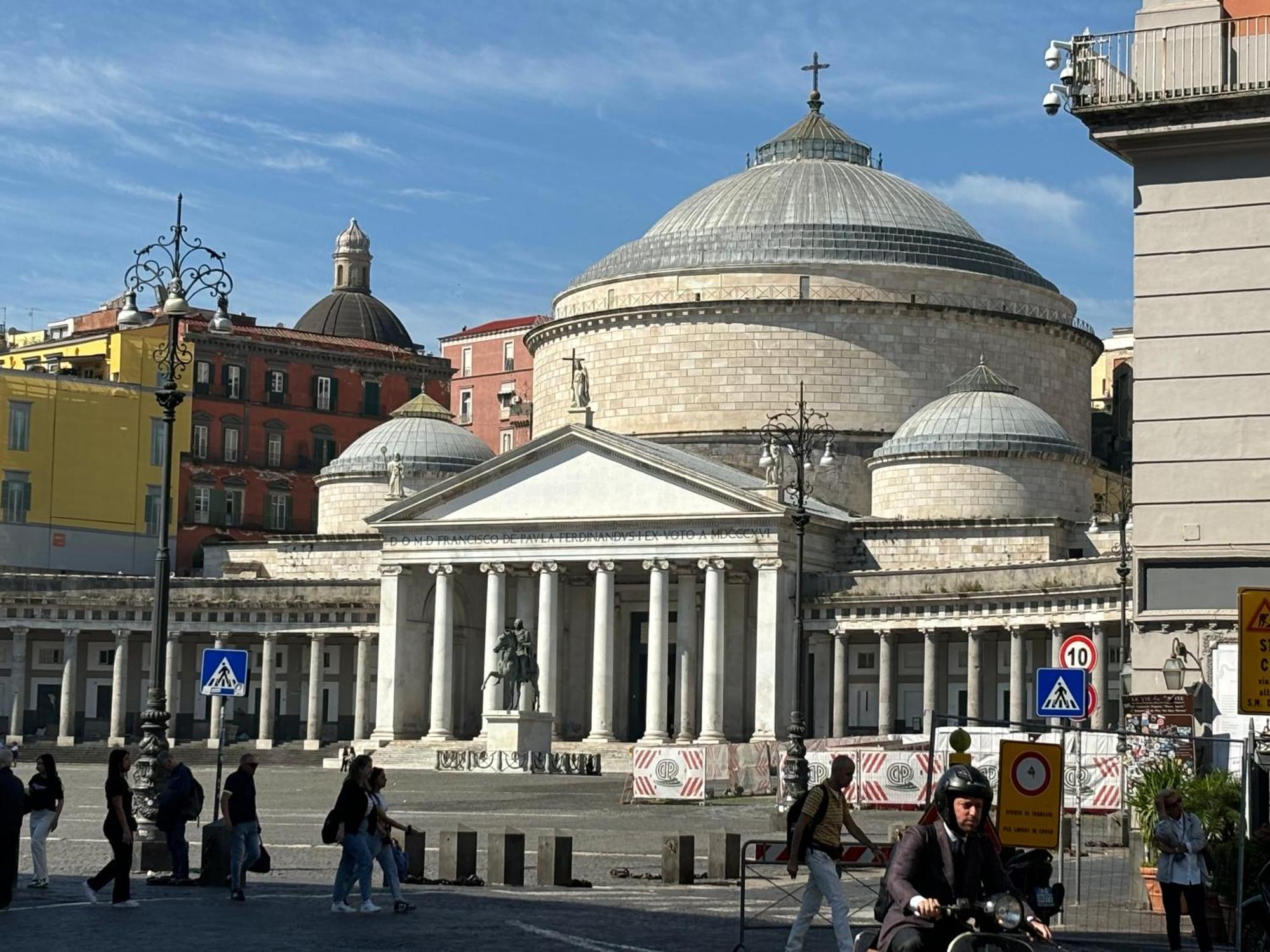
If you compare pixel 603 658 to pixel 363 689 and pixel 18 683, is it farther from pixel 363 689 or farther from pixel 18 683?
pixel 18 683

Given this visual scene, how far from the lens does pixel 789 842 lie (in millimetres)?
22531

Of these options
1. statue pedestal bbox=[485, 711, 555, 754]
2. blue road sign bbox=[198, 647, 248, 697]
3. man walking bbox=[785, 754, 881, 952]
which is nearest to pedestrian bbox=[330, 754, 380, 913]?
man walking bbox=[785, 754, 881, 952]

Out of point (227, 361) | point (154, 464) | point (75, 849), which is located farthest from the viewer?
point (227, 361)

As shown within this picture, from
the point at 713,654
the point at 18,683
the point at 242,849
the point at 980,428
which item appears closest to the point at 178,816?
the point at 242,849

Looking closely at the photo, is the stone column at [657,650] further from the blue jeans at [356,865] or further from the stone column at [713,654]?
the blue jeans at [356,865]

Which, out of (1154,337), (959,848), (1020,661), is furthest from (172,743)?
(959,848)

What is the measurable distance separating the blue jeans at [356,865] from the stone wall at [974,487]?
66.5 meters

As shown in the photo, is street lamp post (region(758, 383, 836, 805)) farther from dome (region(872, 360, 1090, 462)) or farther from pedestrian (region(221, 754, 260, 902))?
pedestrian (region(221, 754, 260, 902))

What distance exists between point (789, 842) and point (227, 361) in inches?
4098

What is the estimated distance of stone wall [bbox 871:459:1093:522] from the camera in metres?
92.4

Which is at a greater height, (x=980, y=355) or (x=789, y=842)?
(x=980, y=355)

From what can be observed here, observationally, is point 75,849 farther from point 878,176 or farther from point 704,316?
point 878,176

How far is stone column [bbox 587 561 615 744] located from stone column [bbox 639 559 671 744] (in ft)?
4.55

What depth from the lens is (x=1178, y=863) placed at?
24062 millimetres
